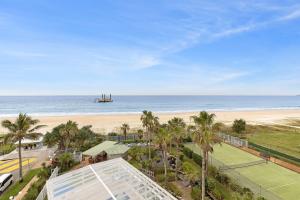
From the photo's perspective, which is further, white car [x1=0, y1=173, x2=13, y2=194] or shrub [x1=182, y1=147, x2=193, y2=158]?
shrub [x1=182, y1=147, x2=193, y2=158]

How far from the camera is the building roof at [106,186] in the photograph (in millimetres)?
10570

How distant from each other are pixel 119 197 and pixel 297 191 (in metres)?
14.9

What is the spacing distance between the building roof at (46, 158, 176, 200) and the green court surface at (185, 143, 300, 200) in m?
11.1

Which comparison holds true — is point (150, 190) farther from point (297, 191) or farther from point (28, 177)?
point (28, 177)

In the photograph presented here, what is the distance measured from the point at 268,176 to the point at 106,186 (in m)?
16.1

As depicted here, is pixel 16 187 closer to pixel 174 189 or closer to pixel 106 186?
pixel 106 186

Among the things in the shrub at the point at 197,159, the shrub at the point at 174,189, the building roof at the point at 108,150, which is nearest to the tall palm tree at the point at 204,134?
the shrub at the point at 174,189

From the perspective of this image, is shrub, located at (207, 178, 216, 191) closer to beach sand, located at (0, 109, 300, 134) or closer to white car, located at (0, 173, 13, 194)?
Answer: white car, located at (0, 173, 13, 194)

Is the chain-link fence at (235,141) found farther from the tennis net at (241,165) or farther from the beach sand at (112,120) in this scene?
the beach sand at (112,120)

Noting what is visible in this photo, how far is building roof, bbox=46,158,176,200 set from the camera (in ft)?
34.7

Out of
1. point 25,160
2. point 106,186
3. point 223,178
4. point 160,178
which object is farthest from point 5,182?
point 223,178

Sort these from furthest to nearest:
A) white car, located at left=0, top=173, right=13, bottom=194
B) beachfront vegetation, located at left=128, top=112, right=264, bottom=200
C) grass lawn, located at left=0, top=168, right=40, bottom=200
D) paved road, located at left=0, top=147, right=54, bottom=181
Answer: paved road, located at left=0, top=147, right=54, bottom=181, white car, located at left=0, top=173, right=13, bottom=194, grass lawn, located at left=0, top=168, right=40, bottom=200, beachfront vegetation, located at left=128, top=112, right=264, bottom=200

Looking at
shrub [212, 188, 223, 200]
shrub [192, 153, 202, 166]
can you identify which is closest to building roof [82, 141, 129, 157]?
shrub [192, 153, 202, 166]

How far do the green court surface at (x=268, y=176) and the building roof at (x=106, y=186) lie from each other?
36.4ft
